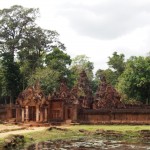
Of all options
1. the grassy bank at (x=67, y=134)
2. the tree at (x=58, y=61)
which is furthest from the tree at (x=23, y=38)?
the grassy bank at (x=67, y=134)

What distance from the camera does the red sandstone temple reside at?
5500 centimetres

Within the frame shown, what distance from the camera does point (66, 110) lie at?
57.8m

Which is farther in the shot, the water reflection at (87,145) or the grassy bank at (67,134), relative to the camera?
the grassy bank at (67,134)

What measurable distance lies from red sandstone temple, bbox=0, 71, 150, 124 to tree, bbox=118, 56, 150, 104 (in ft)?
15.7

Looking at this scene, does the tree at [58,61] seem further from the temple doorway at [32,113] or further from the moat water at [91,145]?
the moat water at [91,145]

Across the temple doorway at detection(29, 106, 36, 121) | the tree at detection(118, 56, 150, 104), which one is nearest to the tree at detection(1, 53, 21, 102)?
the temple doorway at detection(29, 106, 36, 121)

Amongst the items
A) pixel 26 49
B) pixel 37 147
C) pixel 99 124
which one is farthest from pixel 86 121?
pixel 26 49

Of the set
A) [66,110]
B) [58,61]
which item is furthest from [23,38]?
[66,110]

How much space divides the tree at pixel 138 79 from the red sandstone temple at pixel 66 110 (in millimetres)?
4777

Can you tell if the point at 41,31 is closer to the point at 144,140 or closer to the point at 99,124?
the point at 99,124

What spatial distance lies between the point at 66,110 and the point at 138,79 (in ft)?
50.3

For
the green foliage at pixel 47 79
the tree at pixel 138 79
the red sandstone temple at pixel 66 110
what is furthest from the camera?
the green foliage at pixel 47 79

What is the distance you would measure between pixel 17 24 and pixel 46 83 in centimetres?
1648

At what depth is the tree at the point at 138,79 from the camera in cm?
6662
